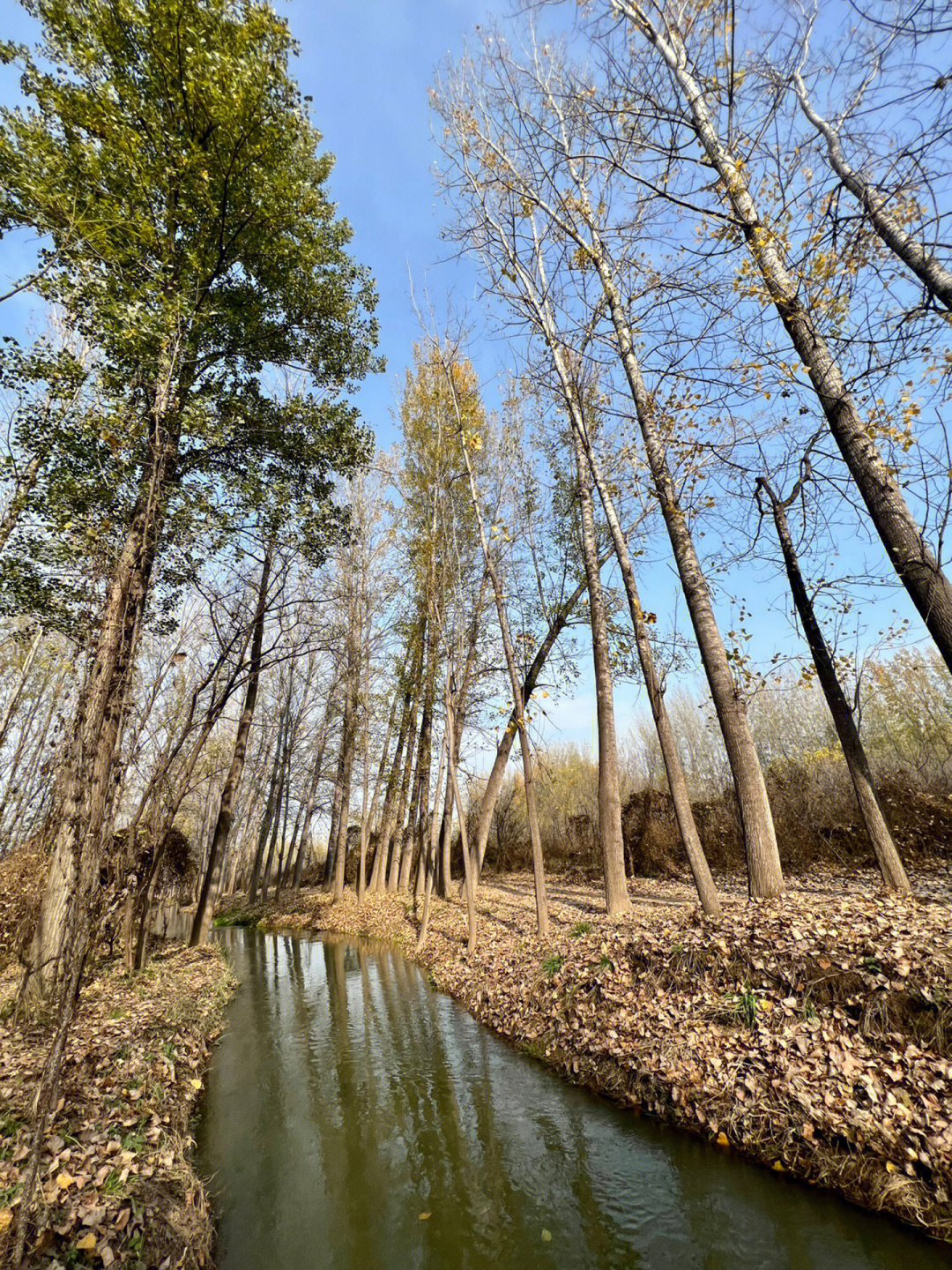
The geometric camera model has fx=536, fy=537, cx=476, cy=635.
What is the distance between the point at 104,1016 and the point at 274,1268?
4.05 meters

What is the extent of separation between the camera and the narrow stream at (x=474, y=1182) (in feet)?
10.5

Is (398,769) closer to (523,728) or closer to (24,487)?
(523,728)

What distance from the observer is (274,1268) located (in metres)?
3.17

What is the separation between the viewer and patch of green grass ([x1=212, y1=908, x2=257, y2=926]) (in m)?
20.8

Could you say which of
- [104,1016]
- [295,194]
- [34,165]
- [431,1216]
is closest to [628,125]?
[295,194]

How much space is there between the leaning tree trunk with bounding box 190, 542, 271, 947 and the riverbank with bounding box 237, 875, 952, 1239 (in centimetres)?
761

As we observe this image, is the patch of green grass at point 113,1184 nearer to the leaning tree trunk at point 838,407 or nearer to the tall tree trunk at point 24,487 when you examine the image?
the leaning tree trunk at point 838,407

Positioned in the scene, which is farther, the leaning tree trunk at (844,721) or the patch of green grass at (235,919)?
the patch of green grass at (235,919)

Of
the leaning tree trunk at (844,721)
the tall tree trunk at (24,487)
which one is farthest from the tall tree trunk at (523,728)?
the tall tree trunk at (24,487)

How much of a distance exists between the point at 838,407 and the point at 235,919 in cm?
2497

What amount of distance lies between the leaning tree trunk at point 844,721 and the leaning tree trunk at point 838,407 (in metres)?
1.60

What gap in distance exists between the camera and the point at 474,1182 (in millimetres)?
3980

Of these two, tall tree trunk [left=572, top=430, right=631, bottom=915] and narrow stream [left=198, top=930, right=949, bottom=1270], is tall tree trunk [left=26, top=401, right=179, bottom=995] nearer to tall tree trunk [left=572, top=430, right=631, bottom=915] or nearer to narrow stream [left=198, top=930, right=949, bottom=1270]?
narrow stream [left=198, top=930, right=949, bottom=1270]

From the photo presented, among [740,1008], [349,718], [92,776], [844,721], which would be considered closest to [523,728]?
[844,721]
